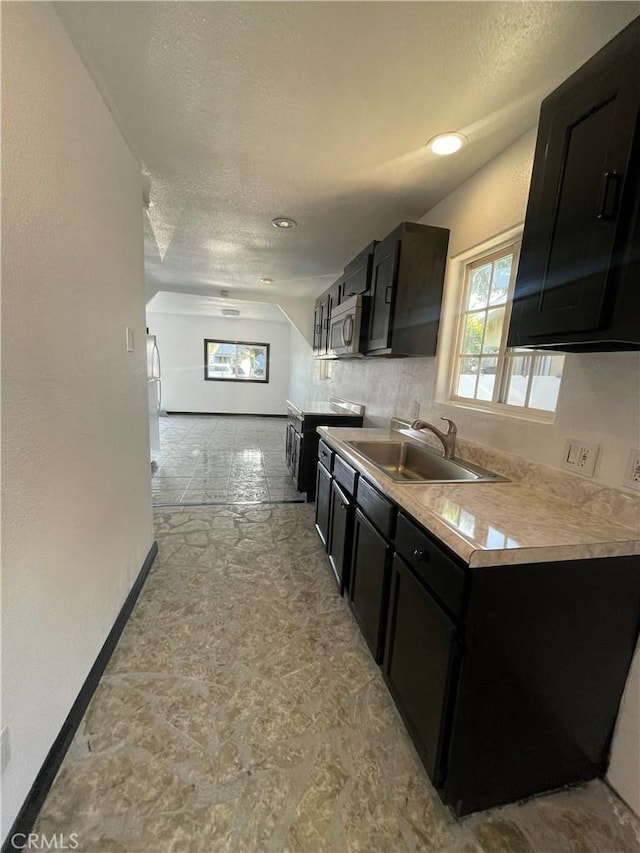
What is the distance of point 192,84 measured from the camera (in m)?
1.37

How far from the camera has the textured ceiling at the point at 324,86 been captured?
3.51 feet

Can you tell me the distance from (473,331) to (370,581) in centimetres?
154

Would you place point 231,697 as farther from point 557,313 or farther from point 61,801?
point 557,313

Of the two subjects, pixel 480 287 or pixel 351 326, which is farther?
pixel 351 326

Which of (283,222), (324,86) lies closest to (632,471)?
(324,86)

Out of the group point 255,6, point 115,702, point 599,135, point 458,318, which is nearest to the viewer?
point 599,135

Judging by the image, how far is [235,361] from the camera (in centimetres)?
828

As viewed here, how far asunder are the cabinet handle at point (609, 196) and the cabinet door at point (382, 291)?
1.31 m

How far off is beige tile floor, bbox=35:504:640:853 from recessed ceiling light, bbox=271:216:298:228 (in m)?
2.74

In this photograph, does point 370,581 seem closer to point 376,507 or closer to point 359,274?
point 376,507

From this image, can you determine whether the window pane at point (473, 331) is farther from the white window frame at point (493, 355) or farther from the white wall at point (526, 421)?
the white wall at point (526, 421)

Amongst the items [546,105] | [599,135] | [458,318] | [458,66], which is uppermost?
[458,66]

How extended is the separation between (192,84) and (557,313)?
66.1 inches

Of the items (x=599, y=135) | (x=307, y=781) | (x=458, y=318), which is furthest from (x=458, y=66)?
(x=307, y=781)
